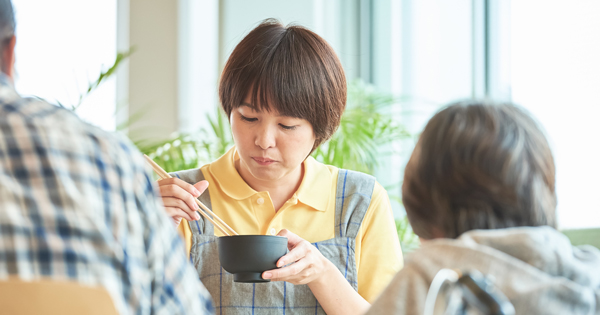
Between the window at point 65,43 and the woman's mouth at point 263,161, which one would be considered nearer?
the woman's mouth at point 263,161

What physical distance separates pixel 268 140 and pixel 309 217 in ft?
0.84

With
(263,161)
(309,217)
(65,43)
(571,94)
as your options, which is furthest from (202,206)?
(65,43)

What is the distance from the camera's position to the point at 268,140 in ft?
4.76

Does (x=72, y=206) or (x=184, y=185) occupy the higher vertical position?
(x=72, y=206)

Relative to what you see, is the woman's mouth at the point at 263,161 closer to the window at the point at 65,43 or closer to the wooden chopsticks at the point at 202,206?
the wooden chopsticks at the point at 202,206

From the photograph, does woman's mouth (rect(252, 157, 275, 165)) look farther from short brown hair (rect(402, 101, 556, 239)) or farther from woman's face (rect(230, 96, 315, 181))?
short brown hair (rect(402, 101, 556, 239))

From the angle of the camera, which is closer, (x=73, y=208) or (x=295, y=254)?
(x=73, y=208)

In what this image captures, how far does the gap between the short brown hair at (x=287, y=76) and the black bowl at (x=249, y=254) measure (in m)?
0.44

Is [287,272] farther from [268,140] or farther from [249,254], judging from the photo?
[268,140]

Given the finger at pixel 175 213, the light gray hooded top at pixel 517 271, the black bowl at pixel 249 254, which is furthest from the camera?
the finger at pixel 175 213

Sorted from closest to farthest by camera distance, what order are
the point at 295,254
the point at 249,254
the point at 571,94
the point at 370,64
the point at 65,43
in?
the point at 249,254 < the point at 295,254 < the point at 571,94 < the point at 370,64 < the point at 65,43

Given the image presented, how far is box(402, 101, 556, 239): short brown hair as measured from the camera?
87cm

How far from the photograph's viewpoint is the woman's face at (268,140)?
1465 millimetres

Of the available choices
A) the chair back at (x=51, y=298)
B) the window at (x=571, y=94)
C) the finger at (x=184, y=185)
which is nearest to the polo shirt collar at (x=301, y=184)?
the finger at (x=184, y=185)
